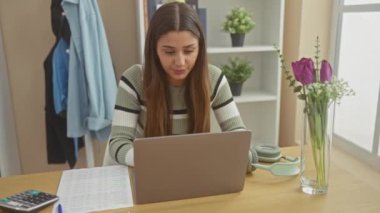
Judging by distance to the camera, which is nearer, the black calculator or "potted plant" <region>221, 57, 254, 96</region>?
the black calculator

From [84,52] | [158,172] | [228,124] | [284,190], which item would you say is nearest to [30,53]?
[84,52]

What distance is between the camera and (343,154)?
217 cm

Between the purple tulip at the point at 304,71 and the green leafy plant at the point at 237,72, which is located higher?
the purple tulip at the point at 304,71

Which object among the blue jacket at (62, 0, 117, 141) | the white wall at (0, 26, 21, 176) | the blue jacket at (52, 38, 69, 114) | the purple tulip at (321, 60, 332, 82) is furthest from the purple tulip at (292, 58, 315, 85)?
the white wall at (0, 26, 21, 176)

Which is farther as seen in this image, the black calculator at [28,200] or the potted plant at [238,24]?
the potted plant at [238,24]

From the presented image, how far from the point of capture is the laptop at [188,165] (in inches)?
35.3

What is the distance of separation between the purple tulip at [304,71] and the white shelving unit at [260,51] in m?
1.27

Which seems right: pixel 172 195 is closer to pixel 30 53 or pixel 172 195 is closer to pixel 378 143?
pixel 378 143

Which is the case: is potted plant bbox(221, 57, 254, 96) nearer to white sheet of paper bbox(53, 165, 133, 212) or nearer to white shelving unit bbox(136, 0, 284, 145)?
white shelving unit bbox(136, 0, 284, 145)

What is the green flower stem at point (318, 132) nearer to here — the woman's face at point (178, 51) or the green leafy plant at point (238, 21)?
the woman's face at point (178, 51)

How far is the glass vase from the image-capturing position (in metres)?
0.97

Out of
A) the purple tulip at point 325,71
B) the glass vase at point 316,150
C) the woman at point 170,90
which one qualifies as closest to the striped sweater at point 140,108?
the woman at point 170,90

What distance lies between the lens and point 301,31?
2250 mm

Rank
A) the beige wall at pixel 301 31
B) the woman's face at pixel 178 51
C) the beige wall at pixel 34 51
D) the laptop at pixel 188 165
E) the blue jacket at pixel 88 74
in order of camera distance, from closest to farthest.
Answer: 1. the laptop at pixel 188 165
2. the woman's face at pixel 178 51
3. the blue jacket at pixel 88 74
4. the beige wall at pixel 34 51
5. the beige wall at pixel 301 31
